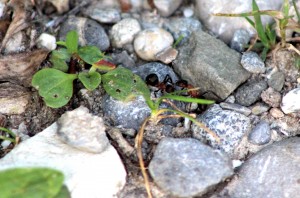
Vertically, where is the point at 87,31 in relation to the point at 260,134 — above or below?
above

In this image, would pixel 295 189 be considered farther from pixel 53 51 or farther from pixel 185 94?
pixel 53 51

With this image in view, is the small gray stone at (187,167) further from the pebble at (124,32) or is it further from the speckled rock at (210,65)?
the pebble at (124,32)

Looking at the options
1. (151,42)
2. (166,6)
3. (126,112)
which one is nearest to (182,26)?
(166,6)

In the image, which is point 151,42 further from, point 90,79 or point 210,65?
point 90,79

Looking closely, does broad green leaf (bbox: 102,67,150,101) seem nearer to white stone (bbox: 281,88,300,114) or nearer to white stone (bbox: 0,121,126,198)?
white stone (bbox: 0,121,126,198)

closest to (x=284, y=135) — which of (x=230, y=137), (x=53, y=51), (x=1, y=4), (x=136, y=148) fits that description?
(x=230, y=137)

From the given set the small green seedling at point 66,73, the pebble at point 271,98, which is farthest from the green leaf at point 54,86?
the pebble at point 271,98
